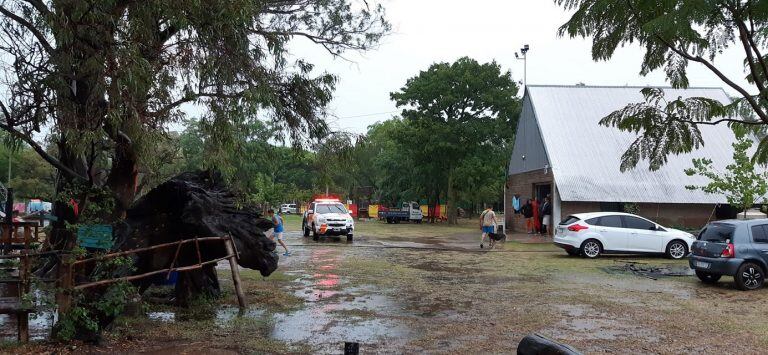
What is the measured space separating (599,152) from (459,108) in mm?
12867

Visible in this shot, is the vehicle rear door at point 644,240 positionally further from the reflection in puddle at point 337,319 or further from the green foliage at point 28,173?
the green foliage at point 28,173

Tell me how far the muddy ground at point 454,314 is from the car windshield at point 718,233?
1070mm

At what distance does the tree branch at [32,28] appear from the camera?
23.8 ft

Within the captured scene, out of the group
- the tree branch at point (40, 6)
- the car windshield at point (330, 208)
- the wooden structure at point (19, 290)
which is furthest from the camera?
the car windshield at point (330, 208)

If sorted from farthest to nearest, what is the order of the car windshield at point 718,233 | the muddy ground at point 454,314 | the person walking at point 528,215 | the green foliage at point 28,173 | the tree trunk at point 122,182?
the green foliage at point 28,173 < the person walking at point 528,215 < the car windshield at point 718,233 < the tree trunk at point 122,182 < the muddy ground at point 454,314

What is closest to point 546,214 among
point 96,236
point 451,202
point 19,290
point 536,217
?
point 536,217

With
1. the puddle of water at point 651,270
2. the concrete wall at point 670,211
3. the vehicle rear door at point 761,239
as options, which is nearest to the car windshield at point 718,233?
the vehicle rear door at point 761,239

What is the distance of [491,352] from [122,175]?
7236 millimetres

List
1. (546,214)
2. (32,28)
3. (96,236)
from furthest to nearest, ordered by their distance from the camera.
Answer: (546,214) → (96,236) → (32,28)

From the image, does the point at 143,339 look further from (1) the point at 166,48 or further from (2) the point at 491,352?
(2) the point at 491,352

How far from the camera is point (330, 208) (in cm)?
2602

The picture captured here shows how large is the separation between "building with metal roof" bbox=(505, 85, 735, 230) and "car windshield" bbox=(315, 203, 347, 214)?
31.5 feet

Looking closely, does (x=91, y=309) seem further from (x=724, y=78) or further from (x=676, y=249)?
(x=676, y=249)

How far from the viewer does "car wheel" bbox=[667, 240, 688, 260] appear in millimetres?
18750
